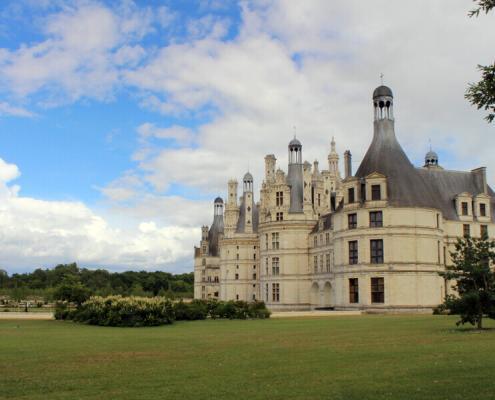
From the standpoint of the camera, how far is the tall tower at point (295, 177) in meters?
74.6

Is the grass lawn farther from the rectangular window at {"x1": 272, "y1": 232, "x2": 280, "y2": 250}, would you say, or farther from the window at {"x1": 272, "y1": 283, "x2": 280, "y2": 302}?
the window at {"x1": 272, "y1": 283, "x2": 280, "y2": 302}

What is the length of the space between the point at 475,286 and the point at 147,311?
65.5ft

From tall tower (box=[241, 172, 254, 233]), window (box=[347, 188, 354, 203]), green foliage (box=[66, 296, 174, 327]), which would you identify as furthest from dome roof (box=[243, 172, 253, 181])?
green foliage (box=[66, 296, 174, 327])

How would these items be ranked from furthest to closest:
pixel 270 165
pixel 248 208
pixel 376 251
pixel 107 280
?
pixel 107 280, pixel 248 208, pixel 270 165, pixel 376 251

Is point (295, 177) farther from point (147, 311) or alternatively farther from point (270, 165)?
point (147, 311)

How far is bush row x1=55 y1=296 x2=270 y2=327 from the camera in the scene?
3700 cm

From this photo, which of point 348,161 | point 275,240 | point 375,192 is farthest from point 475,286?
point 275,240

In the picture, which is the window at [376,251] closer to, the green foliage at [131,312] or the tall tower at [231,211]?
the green foliage at [131,312]

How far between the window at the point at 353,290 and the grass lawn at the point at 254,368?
107 feet

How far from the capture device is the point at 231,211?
289 ft

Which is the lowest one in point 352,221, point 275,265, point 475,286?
point 475,286

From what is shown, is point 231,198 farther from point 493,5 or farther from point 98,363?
point 493,5

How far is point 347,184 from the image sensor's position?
2350 inches

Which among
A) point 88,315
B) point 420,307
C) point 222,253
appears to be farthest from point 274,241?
point 88,315
